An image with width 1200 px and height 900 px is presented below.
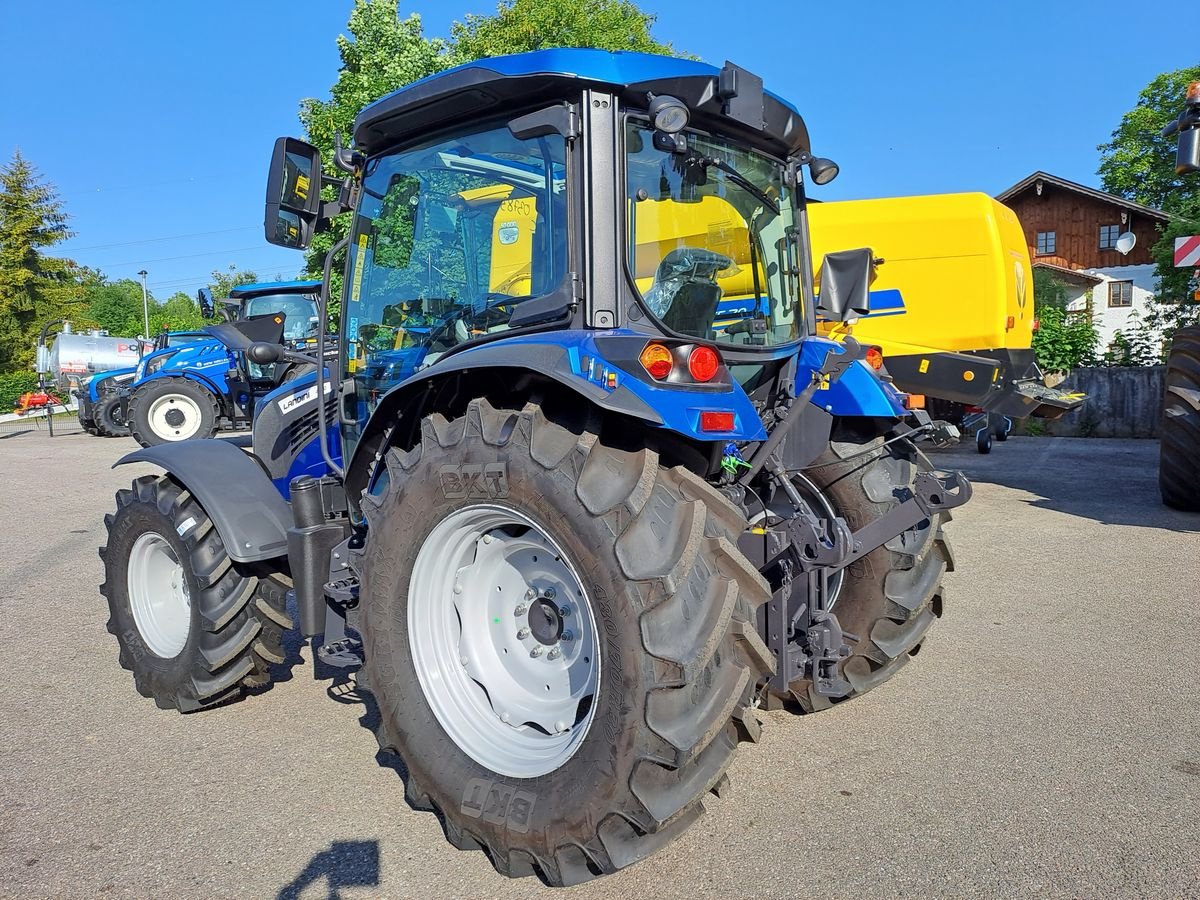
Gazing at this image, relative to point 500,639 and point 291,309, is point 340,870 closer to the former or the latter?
point 500,639

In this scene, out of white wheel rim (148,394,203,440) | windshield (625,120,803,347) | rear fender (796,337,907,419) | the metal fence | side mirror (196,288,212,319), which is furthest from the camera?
the metal fence

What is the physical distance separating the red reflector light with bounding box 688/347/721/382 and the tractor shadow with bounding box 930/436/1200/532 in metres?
6.43

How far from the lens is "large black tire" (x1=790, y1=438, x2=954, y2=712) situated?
144 inches

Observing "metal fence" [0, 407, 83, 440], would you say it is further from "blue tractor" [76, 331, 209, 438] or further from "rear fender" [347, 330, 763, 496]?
"rear fender" [347, 330, 763, 496]

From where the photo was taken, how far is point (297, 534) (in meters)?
3.47

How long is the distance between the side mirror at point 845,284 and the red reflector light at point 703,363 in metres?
1.53

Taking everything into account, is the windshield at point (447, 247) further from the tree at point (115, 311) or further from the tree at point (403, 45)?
the tree at point (115, 311)

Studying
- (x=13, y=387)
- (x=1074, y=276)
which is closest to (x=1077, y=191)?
(x=1074, y=276)

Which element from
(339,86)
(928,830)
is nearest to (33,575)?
(928,830)

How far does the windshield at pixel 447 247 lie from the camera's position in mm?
2939

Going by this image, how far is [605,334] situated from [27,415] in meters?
32.9

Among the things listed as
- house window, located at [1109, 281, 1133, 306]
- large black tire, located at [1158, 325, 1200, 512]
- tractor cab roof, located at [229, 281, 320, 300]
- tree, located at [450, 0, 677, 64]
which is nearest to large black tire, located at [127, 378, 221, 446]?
tractor cab roof, located at [229, 281, 320, 300]

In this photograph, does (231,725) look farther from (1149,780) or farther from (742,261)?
(1149,780)

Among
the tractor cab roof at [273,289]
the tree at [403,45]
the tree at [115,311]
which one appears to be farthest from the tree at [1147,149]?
the tree at [115,311]
